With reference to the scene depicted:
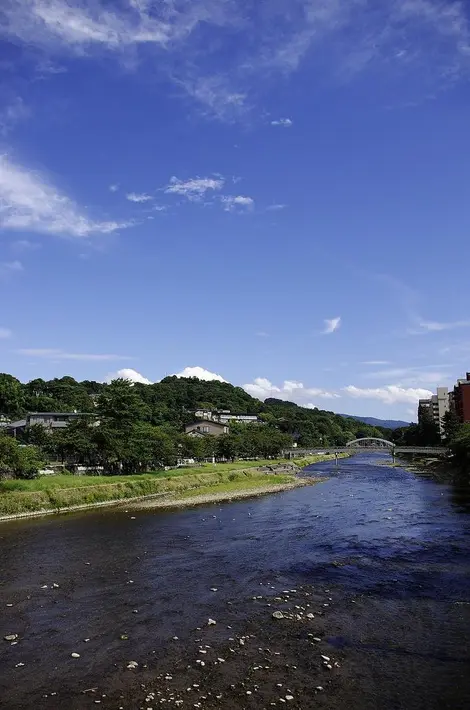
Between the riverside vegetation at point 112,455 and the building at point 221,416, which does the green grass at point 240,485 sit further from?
the building at point 221,416

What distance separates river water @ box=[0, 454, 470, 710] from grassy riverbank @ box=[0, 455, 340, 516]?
3.36m

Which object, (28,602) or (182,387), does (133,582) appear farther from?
(182,387)

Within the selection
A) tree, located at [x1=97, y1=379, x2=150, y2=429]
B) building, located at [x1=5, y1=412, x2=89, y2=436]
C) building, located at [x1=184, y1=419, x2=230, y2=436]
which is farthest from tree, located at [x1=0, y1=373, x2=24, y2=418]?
tree, located at [x1=97, y1=379, x2=150, y2=429]

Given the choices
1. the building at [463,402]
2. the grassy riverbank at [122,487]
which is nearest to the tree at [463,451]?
the grassy riverbank at [122,487]

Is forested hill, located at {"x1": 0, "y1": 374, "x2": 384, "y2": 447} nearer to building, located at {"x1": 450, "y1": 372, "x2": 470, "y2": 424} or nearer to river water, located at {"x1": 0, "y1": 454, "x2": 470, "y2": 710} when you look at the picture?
building, located at {"x1": 450, "y1": 372, "x2": 470, "y2": 424}

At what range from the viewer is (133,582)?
20766 millimetres

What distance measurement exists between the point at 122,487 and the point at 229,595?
3077cm

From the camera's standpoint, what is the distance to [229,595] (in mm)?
18750

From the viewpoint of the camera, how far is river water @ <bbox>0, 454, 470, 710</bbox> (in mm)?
12023

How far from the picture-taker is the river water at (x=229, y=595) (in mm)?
12023

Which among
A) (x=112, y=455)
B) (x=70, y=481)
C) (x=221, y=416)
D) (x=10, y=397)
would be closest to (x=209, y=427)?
(x=221, y=416)

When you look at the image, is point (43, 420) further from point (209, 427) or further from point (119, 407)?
point (209, 427)

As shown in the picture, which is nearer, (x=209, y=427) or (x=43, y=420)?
(x=43, y=420)

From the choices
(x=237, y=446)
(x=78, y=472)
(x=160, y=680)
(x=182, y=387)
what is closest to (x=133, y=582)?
(x=160, y=680)
